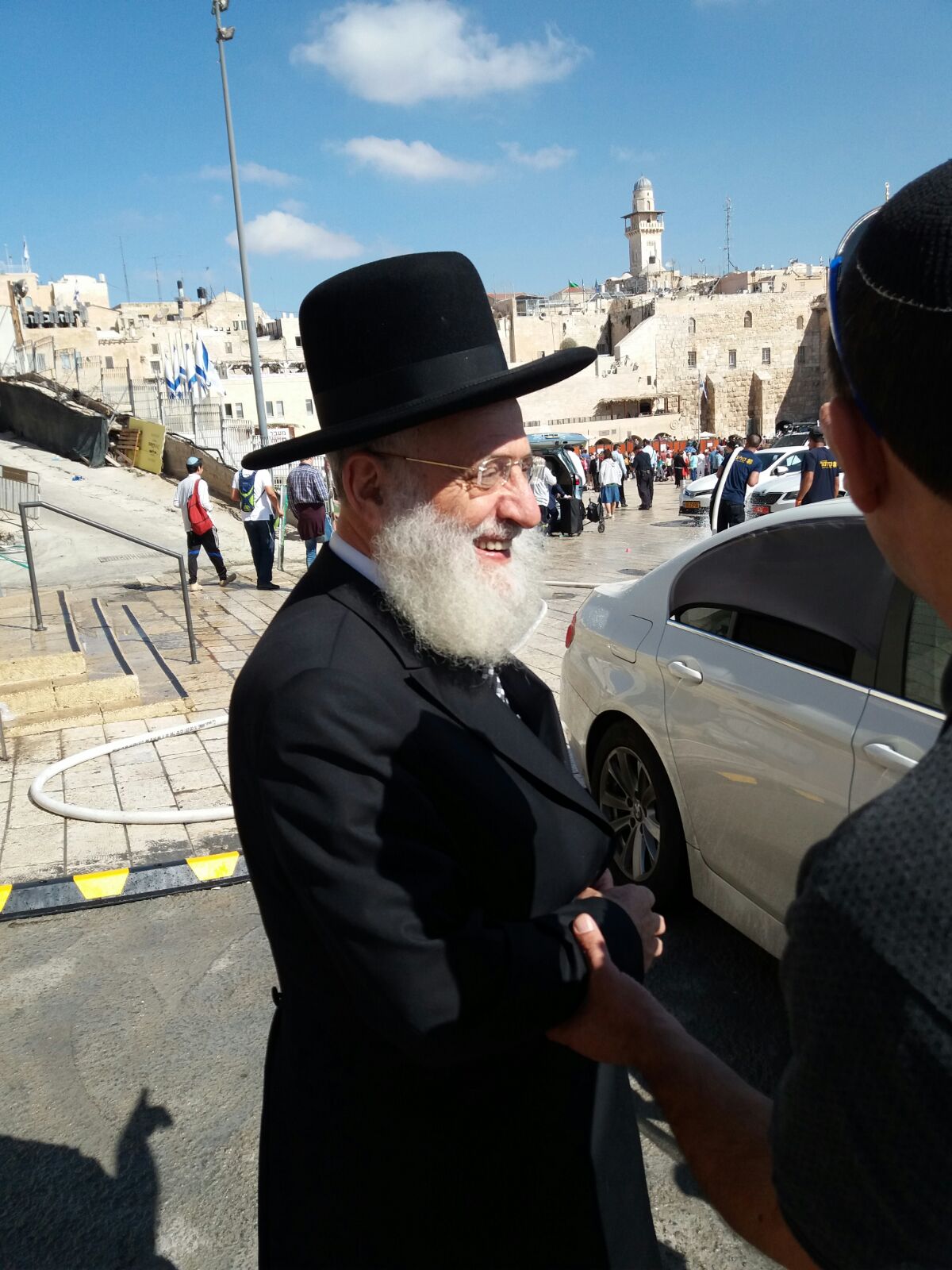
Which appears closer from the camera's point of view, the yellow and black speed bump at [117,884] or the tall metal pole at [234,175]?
the yellow and black speed bump at [117,884]

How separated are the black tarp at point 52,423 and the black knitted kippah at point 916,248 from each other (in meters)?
28.1

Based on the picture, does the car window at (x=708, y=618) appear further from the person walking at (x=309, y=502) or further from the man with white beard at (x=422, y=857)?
the person walking at (x=309, y=502)

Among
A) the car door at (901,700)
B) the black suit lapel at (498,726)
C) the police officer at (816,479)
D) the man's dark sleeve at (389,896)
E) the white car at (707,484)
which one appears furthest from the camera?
the white car at (707,484)

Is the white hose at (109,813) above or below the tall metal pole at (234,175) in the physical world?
below

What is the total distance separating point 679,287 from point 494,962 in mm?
100026

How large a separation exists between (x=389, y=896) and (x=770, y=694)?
2387mm

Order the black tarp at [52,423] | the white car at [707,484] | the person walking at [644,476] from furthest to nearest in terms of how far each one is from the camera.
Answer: the black tarp at [52,423] → the person walking at [644,476] → the white car at [707,484]

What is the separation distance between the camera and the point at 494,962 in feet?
3.96

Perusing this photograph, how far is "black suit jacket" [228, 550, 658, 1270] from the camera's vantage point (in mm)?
1195

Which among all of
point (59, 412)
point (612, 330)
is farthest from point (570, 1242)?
point (612, 330)

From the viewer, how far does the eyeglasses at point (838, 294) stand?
753 millimetres

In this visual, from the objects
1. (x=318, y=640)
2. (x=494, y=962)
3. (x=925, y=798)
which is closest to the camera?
(x=925, y=798)

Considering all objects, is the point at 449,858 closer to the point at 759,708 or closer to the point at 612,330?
the point at 759,708

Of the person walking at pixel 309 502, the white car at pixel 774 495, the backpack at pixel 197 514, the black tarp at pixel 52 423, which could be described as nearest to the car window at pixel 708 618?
the person walking at pixel 309 502
